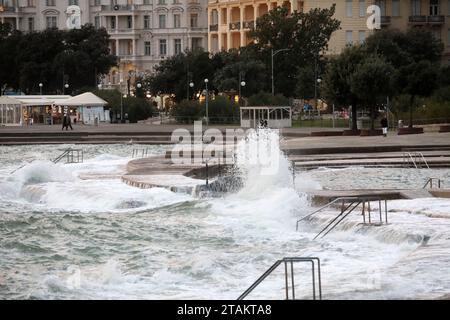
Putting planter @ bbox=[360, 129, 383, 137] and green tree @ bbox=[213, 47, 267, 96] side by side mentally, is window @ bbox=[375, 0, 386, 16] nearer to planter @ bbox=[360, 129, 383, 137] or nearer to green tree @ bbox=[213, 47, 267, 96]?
green tree @ bbox=[213, 47, 267, 96]

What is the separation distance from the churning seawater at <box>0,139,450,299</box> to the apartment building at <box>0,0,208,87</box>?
10023cm

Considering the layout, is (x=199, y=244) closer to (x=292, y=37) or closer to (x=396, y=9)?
(x=292, y=37)

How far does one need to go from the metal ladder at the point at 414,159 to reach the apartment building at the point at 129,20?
92999 mm

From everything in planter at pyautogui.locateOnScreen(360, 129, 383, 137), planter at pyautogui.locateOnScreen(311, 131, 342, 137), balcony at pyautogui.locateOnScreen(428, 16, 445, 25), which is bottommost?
planter at pyautogui.locateOnScreen(311, 131, 342, 137)

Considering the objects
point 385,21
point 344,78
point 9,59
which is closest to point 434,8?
point 385,21

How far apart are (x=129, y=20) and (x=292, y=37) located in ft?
164

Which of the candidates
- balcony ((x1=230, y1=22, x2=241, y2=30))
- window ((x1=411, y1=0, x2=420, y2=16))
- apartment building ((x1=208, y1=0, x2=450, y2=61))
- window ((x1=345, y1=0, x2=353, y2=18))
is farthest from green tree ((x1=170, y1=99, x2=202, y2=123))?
balcony ((x1=230, y1=22, x2=241, y2=30))

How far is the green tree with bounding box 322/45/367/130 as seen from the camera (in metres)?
61.4

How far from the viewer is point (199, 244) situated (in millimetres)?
26219

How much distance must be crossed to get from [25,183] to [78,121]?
50451 millimetres

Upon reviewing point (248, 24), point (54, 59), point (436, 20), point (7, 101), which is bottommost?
point (7, 101)

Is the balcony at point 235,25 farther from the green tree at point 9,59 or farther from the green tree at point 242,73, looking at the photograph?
the green tree at point 242,73
